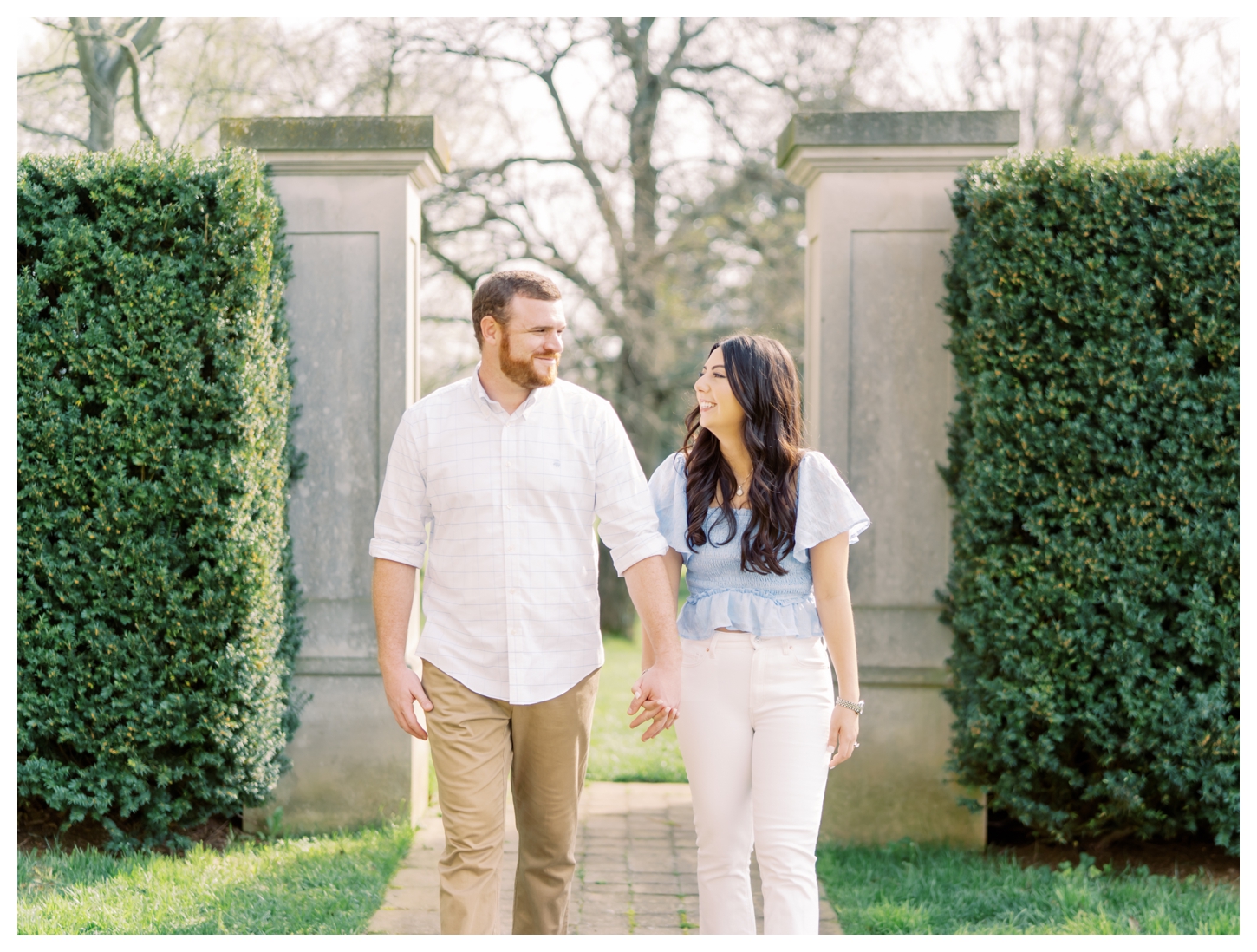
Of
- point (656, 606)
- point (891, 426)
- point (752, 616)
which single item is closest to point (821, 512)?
point (752, 616)

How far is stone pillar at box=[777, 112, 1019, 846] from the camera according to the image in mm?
4434

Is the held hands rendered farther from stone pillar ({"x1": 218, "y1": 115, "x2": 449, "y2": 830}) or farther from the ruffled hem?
stone pillar ({"x1": 218, "y1": 115, "x2": 449, "y2": 830})

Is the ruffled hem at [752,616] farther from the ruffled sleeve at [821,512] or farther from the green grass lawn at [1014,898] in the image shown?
the green grass lawn at [1014,898]

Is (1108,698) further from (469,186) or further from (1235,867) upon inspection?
(469,186)

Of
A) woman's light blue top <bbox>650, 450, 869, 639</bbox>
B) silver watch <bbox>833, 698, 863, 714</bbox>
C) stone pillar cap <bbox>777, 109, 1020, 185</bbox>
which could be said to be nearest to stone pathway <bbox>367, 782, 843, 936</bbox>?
silver watch <bbox>833, 698, 863, 714</bbox>

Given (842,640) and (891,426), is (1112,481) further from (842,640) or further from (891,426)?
(842,640)

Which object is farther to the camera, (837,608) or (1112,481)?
(1112,481)

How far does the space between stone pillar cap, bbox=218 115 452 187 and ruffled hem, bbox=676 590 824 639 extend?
8.84 feet

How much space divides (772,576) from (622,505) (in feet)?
1.40

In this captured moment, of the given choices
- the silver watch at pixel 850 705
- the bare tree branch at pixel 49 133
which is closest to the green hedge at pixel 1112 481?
the silver watch at pixel 850 705

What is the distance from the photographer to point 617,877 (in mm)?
4094

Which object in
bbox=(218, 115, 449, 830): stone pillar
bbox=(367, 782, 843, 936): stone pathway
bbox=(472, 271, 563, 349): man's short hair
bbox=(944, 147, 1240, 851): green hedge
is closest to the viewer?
bbox=(472, 271, 563, 349): man's short hair

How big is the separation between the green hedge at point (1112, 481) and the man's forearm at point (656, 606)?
178 cm

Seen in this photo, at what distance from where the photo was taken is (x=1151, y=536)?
3.91 m
